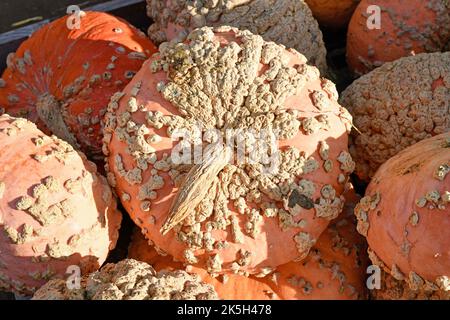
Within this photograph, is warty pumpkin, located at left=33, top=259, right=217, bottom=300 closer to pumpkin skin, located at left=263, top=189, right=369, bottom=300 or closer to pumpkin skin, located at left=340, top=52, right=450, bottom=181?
pumpkin skin, located at left=263, top=189, right=369, bottom=300

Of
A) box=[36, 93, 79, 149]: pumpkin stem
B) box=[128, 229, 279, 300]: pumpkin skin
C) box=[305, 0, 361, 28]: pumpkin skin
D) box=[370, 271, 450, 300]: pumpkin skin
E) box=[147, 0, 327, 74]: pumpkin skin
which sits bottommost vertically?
box=[370, 271, 450, 300]: pumpkin skin

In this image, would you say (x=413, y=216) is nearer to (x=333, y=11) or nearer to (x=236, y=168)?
(x=236, y=168)

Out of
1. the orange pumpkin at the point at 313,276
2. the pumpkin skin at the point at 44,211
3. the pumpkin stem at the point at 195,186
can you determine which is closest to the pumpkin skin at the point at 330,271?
the orange pumpkin at the point at 313,276

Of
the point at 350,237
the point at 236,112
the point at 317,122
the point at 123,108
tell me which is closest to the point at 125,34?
the point at 123,108

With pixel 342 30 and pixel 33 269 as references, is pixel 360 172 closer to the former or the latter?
pixel 342 30

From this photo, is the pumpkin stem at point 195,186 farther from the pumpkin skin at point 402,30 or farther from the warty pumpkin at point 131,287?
the pumpkin skin at point 402,30

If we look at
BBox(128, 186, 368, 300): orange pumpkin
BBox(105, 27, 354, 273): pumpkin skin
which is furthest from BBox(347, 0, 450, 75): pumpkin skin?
BBox(128, 186, 368, 300): orange pumpkin
